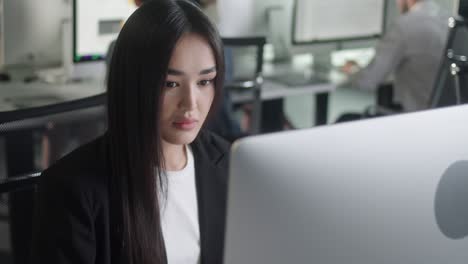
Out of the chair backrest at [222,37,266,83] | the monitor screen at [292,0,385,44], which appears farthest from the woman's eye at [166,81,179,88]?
the monitor screen at [292,0,385,44]

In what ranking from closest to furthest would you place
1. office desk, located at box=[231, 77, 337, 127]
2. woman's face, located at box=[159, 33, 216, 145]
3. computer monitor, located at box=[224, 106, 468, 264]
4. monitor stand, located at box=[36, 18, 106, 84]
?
computer monitor, located at box=[224, 106, 468, 264], woman's face, located at box=[159, 33, 216, 145], monitor stand, located at box=[36, 18, 106, 84], office desk, located at box=[231, 77, 337, 127]

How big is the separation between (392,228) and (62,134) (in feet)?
7.51

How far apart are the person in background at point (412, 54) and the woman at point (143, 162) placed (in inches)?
88.4

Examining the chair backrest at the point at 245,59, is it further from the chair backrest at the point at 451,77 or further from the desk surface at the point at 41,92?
the chair backrest at the point at 451,77

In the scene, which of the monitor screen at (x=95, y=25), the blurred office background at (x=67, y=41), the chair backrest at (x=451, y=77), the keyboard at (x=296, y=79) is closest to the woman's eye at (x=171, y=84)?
the chair backrest at (x=451, y=77)

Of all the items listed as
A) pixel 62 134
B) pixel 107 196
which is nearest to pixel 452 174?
pixel 107 196

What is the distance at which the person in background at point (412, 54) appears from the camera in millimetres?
3146

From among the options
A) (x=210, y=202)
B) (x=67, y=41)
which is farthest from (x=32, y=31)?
(x=210, y=202)

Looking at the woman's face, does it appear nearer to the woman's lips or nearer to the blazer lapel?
the woman's lips

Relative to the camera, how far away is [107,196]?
108cm

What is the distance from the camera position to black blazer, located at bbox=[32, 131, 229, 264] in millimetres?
1028

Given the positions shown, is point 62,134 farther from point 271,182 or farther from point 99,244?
point 271,182

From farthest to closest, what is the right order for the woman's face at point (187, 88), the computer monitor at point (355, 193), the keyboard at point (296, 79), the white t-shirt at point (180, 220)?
the keyboard at point (296, 79)
the white t-shirt at point (180, 220)
the woman's face at point (187, 88)
the computer monitor at point (355, 193)

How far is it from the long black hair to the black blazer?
2 cm
